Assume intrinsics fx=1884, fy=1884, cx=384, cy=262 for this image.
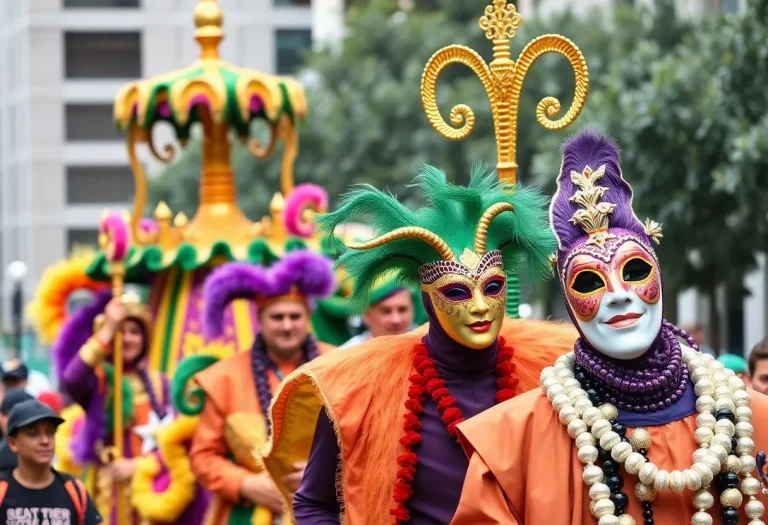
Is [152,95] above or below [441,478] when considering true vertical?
above

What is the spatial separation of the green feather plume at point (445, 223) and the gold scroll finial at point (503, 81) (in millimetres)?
598

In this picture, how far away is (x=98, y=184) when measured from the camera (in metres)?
66.2

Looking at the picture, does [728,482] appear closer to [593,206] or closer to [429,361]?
[593,206]

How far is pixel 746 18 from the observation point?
1700 centimetres

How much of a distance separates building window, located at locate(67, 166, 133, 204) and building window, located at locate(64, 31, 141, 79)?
325cm

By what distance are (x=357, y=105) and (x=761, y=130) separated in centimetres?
1565

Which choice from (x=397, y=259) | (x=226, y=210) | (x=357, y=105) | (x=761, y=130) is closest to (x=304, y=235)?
(x=226, y=210)

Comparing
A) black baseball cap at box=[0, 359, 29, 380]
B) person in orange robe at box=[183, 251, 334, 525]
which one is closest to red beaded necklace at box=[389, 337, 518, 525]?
person in orange robe at box=[183, 251, 334, 525]

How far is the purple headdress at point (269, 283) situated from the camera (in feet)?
28.2

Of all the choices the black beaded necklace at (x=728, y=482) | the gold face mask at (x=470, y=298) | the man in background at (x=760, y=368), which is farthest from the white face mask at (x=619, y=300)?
the man in background at (x=760, y=368)

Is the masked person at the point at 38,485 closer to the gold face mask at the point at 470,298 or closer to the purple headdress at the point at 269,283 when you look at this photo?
the purple headdress at the point at 269,283

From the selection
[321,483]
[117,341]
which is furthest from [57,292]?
[321,483]

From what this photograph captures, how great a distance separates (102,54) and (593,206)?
204 feet

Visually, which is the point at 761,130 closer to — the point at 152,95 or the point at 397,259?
the point at 152,95
